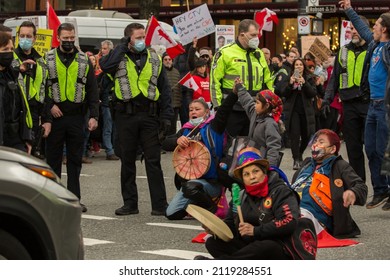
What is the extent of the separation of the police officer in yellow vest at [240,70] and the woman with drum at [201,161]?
52 centimetres

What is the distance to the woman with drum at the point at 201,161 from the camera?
439 inches

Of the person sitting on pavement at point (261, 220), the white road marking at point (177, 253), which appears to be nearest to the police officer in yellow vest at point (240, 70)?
the white road marking at point (177, 253)

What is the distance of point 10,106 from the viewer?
998 centimetres

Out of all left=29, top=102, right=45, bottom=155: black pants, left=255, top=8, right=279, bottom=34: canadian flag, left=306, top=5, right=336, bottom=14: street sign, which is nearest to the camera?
left=29, top=102, right=45, bottom=155: black pants

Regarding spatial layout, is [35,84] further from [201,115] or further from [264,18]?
[264,18]

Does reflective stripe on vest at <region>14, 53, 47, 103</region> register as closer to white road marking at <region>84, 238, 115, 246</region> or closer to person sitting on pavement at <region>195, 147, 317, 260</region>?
white road marking at <region>84, 238, 115, 246</region>

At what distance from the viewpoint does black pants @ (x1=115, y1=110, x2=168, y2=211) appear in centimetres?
1205

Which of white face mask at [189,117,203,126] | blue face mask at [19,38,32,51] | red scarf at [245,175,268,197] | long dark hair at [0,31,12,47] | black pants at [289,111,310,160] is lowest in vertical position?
black pants at [289,111,310,160]

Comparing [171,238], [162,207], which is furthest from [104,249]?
[162,207]

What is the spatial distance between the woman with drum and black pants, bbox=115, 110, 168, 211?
1.81ft

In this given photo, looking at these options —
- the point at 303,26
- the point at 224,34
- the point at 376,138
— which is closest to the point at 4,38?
the point at 376,138

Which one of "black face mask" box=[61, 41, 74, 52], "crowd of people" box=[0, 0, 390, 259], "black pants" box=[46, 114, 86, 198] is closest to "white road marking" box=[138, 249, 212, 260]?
"crowd of people" box=[0, 0, 390, 259]
